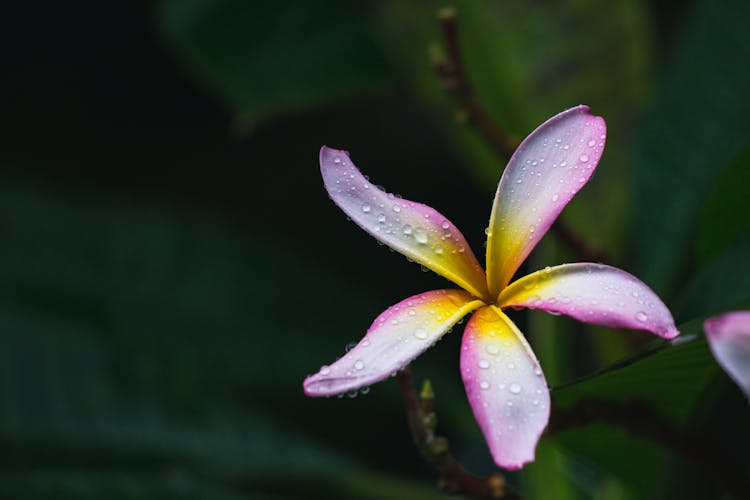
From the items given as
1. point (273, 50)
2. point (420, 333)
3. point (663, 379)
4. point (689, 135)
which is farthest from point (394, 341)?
point (273, 50)

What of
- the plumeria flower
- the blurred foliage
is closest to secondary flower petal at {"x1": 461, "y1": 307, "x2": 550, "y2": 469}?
the plumeria flower

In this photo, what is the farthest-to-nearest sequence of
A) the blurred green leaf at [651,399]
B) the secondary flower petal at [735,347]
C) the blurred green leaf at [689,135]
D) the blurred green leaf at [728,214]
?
the blurred green leaf at [689,135], the blurred green leaf at [728,214], the blurred green leaf at [651,399], the secondary flower petal at [735,347]

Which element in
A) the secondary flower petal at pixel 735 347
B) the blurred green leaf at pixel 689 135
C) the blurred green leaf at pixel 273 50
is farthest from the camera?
the blurred green leaf at pixel 273 50

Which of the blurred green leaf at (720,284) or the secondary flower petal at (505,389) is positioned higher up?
the secondary flower petal at (505,389)

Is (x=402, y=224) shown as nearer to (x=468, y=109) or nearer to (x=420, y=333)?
(x=420, y=333)

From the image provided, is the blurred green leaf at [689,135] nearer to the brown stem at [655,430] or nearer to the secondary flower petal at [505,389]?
the brown stem at [655,430]

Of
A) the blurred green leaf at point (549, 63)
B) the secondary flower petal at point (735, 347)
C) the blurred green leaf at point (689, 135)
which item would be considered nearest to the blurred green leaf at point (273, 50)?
the blurred green leaf at point (549, 63)

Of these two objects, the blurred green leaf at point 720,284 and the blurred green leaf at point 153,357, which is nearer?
the blurred green leaf at point 720,284
